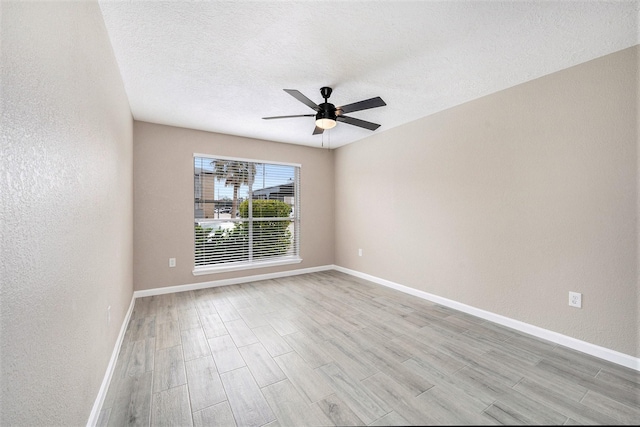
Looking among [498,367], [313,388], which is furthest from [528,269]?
[313,388]

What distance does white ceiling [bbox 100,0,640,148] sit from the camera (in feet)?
5.66

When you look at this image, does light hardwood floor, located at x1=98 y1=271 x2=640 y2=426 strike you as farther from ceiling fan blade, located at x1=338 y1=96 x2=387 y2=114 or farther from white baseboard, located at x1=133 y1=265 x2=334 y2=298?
ceiling fan blade, located at x1=338 y1=96 x2=387 y2=114

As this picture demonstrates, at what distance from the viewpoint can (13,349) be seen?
2.52ft

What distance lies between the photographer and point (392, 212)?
13.5ft

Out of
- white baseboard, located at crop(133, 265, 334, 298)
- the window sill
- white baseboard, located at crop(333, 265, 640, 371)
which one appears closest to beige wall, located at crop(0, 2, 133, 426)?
white baseboard, located at crop(133, 265, 334, 298)

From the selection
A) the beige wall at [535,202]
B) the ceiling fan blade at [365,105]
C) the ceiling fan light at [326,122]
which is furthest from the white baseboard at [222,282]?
the ceiling fan blade at [365,105]

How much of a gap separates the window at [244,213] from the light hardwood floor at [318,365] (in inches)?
45.1

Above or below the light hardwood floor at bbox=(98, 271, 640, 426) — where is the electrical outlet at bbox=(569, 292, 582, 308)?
above

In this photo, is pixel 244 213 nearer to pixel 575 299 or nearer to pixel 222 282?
pixel 222 282

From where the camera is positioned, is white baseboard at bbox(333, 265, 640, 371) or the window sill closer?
white baseboard at bbox(333, 265, 640, 371)

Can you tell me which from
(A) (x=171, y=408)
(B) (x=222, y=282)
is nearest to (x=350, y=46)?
(A) (x=171, y=408)

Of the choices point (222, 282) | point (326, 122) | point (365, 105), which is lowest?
point (222, 282)

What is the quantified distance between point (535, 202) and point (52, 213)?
133 inches

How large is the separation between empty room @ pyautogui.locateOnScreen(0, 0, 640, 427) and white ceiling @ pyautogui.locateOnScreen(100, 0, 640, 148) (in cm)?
2
